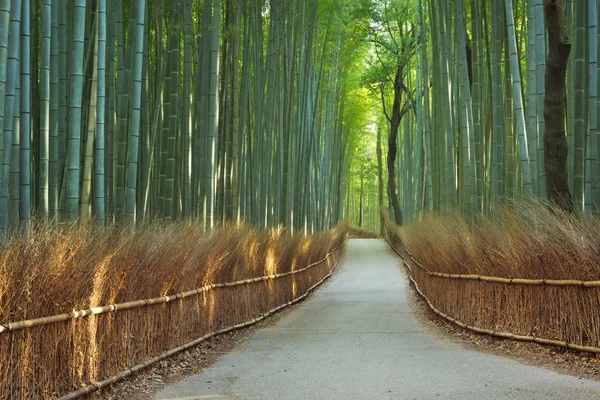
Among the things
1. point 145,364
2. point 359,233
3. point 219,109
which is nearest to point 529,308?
point 145,364

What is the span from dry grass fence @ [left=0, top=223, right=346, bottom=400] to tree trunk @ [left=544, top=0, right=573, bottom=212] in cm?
308

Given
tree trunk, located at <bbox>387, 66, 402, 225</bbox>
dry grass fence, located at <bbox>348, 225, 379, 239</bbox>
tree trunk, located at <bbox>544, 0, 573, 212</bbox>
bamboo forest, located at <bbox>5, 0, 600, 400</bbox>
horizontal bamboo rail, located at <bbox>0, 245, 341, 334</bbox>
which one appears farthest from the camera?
dry grass fence, located at <bbox>348, 225, 379, 239</bbox>

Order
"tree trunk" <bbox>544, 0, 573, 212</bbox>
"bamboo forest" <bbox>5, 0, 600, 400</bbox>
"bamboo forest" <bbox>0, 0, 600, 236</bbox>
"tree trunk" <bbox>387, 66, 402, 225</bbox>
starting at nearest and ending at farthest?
"bamboo forest" <bbox>5, 0, 600, 400</bbox> < "bamboo forest" <bbox>0, 0, 600, 236</bbox> < "tree trunk" <bbox>544, 0, 573, 212</bbox> < "tree trunk" <bbox>387, 66, 402, 225</bbox>

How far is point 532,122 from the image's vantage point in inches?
286

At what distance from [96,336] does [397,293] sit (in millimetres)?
9320

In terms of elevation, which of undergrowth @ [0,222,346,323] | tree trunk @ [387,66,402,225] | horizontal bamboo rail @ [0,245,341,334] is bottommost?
horizontal bamboo rail @ [0,245,341,334]

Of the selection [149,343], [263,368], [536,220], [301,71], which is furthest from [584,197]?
[301,71]

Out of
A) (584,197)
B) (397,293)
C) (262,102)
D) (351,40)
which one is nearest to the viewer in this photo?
(584,197)

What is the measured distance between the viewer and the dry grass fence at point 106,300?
3627 millimetres

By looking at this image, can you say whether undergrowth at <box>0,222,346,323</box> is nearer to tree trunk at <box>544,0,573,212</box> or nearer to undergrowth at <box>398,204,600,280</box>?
undergrowth at <box>398,204,600,280</box>

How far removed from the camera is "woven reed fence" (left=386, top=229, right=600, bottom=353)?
5383mm

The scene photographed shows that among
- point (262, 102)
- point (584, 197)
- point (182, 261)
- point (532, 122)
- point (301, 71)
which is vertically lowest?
point (182, 261)

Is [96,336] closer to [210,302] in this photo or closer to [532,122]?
[210,302]

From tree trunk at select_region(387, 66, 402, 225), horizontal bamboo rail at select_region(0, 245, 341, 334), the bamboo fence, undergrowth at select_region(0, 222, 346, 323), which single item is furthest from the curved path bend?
tree trunk at select_region(387, 66, 402, 225)
